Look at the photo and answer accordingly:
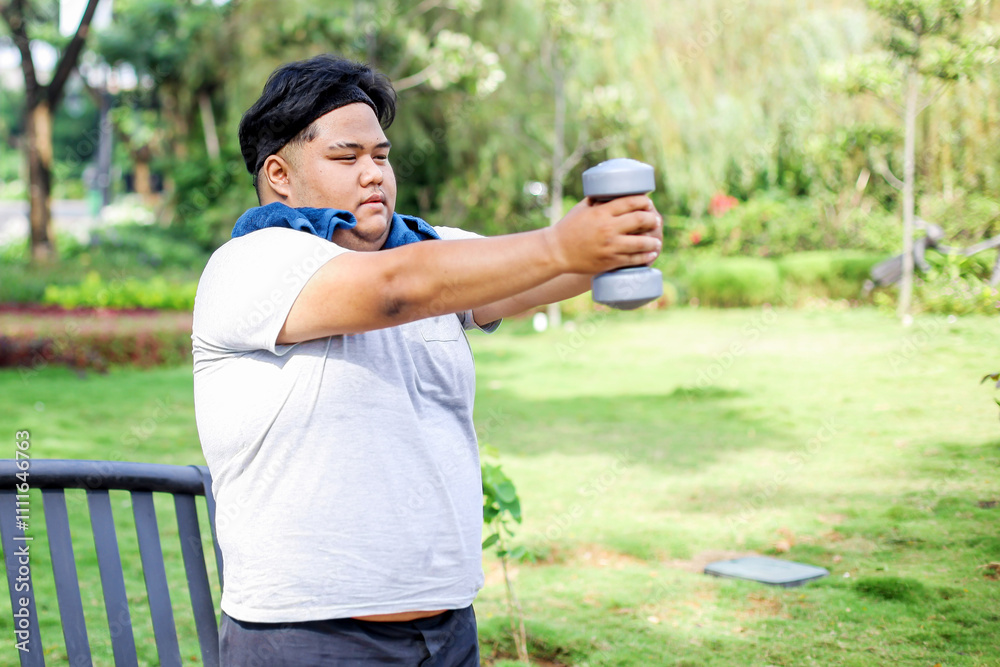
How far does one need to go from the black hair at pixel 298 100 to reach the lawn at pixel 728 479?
2.42 metres

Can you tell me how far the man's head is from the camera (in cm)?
163

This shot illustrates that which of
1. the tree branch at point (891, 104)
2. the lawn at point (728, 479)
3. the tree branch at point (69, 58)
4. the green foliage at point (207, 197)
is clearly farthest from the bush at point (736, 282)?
the tree branch at point (69, 58)

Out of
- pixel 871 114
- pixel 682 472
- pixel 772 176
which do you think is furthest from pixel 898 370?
pixel 772 176

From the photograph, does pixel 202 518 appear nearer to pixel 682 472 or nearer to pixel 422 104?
pixel 682 472

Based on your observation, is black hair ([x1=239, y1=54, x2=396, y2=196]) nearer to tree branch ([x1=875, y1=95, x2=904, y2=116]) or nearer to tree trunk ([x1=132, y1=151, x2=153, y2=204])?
tree branch ([x1=875, y1=95, x2=904, y2=116])

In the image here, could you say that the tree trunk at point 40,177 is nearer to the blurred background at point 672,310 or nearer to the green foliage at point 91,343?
the blurred background at point 672,310

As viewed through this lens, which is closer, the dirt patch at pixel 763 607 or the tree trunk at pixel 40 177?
the dirt patch at pixel 763 607

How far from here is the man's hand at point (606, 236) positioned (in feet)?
4.10

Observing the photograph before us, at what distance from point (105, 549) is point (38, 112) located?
577 inches

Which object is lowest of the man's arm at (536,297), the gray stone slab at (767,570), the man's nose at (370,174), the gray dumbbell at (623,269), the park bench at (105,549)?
the gray stone slab at (767,570)

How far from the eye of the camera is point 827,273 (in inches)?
551

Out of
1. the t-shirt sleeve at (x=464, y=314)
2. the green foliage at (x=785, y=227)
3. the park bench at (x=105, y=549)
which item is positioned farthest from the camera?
the green foliage at (x=785, y=227)

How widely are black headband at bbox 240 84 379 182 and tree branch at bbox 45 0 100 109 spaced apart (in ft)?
45.0

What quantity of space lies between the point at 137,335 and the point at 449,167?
859 cm
